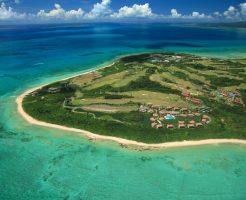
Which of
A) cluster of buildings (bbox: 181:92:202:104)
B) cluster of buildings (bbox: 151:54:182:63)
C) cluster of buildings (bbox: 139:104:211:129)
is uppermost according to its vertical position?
cluster of buildings (bbox: 151:54:182:63)

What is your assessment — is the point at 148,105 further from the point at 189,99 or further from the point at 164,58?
the point at 164,58

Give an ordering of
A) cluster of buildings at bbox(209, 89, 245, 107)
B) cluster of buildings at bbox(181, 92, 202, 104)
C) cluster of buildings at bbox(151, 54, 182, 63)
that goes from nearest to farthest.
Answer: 1. cluster of buildings at bbox(181, 92, 202, 104)
2. cluster of buildings at bbox(209, 89, 245, 107)
3. cluster of buildings at bbox(151, 54, 182, 63)

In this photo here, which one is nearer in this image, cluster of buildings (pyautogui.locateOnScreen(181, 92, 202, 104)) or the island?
the island

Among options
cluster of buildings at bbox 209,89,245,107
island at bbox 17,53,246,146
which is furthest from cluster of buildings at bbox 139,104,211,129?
cluster of buildings at bbox 209,89,245,107

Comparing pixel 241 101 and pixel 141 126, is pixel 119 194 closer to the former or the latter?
pixel 141 126

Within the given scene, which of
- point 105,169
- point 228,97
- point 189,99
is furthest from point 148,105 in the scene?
point 105,169

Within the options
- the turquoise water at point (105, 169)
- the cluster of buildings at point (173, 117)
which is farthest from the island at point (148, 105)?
the turquoise water at point (105, 169)

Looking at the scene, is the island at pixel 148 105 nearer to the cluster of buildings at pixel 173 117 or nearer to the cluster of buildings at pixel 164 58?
the cluster of buildings at pixel 173 117

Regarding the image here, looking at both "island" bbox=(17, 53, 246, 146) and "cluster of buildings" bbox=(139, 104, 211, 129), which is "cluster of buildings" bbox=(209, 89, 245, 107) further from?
"cluster of buildings" bbox=(139, 104, 211, 129)
